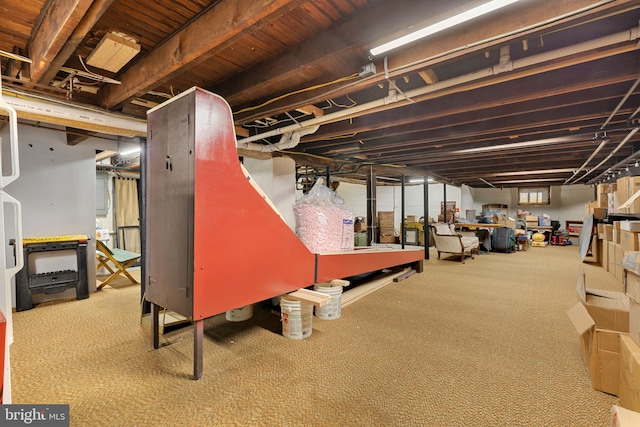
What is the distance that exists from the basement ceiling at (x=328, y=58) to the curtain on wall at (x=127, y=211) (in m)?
4.20

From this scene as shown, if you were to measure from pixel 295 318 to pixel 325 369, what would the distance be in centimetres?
61

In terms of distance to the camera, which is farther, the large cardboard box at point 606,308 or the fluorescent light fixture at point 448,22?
the large cardboard box at point 606,308

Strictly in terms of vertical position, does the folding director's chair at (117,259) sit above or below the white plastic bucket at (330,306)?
above

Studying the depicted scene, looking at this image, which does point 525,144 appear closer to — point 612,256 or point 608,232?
point 612,256

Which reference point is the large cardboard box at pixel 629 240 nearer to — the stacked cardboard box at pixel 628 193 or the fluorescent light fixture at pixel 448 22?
the stacked cardboard box at pixel 628 193

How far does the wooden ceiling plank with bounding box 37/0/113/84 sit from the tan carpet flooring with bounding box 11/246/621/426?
7.23 ft

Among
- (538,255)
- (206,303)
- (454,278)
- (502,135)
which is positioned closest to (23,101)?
(206,303)

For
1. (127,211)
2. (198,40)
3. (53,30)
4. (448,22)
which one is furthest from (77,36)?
(127,211)

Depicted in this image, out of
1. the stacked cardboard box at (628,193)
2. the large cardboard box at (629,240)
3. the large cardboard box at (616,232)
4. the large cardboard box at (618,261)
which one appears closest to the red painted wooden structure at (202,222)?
the stacked cardboard box at (628,193)

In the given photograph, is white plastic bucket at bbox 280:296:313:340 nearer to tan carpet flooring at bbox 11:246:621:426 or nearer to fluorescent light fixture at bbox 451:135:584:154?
tan carpet flooring at bbox 11:246:621:426

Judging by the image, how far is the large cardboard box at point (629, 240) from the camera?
414 centimetres

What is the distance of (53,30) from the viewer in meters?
1.76

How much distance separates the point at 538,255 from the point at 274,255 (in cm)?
803

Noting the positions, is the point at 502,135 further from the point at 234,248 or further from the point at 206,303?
the point at 206,303
